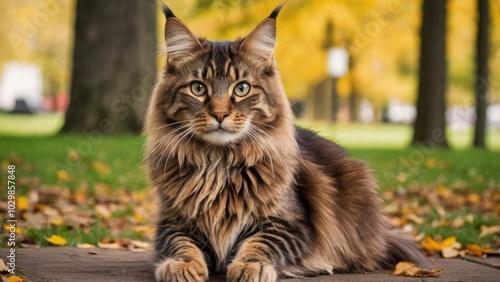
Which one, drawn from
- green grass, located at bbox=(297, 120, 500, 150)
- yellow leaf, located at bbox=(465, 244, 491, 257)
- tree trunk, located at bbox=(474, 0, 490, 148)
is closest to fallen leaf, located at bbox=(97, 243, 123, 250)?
yellow leaf, located at bbox=(465, 244, 491, 257)

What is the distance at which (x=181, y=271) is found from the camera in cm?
338

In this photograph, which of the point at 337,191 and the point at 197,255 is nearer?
the point at 197,255

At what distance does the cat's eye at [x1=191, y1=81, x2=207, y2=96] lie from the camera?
3648 millimetres

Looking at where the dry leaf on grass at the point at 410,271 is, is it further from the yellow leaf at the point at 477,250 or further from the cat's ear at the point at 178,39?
the cat's ear at the point at 178,39

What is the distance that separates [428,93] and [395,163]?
4.76 meters

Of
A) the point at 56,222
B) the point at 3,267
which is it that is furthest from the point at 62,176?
the point at 3,267

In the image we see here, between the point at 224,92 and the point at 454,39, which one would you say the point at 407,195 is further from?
the point at 454,39

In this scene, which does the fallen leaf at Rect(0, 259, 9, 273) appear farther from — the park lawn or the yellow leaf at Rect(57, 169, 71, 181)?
the yellow leaf at Rect(57, 169, 71, 181)

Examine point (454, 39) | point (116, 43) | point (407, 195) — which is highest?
point (454, 39)

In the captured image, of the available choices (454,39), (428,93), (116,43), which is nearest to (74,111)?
(116,43)

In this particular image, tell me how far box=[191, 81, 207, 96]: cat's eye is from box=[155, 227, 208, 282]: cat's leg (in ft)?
2.58

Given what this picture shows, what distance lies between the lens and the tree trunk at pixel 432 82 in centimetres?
1498

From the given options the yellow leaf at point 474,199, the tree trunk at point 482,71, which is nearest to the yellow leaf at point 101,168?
the yellow leaf at point 474,199

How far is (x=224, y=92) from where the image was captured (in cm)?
359
